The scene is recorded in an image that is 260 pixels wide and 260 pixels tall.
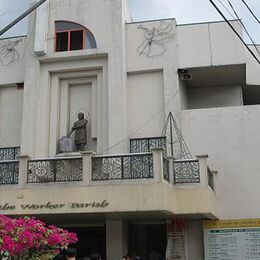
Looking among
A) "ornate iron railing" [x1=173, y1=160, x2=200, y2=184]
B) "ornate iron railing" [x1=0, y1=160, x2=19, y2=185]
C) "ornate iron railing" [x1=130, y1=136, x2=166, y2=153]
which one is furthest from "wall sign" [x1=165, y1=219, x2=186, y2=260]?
"ornate iron railing" [x1=0, y1=160, x2=19, y2=185]

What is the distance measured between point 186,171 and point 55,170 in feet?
13.0

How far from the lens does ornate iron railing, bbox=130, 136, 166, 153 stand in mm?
18016

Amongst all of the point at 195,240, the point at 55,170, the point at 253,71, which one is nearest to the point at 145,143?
the point at 195,240

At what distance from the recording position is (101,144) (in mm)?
18125

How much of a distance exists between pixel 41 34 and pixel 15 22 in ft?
29.3

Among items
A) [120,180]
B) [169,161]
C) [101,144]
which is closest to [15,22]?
[120,180]

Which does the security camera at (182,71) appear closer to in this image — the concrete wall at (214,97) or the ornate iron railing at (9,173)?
the concrete wall at (214,97)

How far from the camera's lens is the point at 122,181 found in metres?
14.7

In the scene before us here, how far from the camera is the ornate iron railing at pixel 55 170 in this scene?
49.4 ft

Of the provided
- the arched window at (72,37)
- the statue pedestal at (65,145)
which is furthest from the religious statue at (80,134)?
the arched window at (72,37)

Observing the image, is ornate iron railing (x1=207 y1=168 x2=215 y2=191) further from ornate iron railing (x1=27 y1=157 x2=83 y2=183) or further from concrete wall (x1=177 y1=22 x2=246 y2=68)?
Answer: ornate iron railing (x1=27 y1=157 x2=83 y2=183)

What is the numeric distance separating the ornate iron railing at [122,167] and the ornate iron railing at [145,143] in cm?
308

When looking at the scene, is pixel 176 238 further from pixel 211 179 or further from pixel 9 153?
pixel 9 153

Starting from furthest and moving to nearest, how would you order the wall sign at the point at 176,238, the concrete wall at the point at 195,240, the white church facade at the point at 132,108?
the white church facade at the point at 132,108
the concrete wall at the point at 195,240
the wall sign at the point at 176,238
